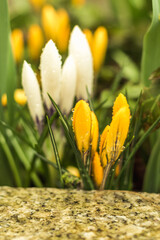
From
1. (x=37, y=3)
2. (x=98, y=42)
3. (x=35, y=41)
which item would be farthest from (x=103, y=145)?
(x=37, y=3)

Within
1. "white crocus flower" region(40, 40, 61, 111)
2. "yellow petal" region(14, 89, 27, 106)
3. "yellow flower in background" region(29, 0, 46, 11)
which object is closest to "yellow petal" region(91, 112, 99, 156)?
"white crocus flower" region(40, 40, 61, 111)

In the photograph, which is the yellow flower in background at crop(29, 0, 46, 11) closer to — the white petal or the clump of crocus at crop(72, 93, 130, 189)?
the white petal

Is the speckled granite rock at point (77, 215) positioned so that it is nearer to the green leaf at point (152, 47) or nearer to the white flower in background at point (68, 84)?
the white flower in background at point (68, 84)

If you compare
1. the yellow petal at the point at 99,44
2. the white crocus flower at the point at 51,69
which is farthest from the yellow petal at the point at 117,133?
the yellow petal at the point at 99,44

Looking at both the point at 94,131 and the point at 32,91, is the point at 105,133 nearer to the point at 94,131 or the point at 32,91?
the point at 94,131

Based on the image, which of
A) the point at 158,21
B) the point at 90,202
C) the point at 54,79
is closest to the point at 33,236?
the point at 90,202
